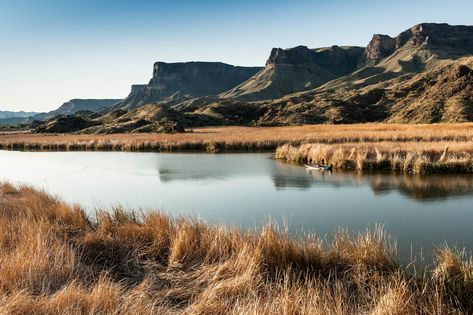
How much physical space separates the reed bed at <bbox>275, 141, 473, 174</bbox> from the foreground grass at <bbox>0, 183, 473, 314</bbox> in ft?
50.9

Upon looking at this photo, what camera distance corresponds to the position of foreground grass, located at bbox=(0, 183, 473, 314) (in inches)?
222

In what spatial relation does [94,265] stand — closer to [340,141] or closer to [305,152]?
[305,152]

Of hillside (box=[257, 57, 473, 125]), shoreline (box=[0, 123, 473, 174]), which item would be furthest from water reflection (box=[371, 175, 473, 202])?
hillside (box=[257, 57, 473, 125])

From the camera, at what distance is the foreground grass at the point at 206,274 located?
5641 millimetres

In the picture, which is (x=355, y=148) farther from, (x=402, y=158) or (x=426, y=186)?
(x=426, y=186)

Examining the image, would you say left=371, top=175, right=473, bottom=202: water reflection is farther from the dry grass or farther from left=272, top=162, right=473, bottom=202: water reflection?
the dry grass

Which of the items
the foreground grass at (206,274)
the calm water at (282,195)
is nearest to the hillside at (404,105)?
the calm water at (282,195)

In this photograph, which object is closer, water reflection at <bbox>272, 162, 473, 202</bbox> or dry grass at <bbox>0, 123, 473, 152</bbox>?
water reflection at <bbox>272, 162, 473, 202</bbox>

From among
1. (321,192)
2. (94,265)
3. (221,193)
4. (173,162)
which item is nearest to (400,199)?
(321,192)

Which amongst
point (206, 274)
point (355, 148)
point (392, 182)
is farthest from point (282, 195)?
point (355, 148)

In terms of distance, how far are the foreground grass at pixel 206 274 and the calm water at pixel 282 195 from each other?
2.22m

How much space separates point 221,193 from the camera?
18.8 metres

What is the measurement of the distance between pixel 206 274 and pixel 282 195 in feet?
34.9

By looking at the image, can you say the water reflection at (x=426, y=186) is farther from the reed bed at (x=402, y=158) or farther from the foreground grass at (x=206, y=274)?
the foreground grass at (x=206, y=274)
